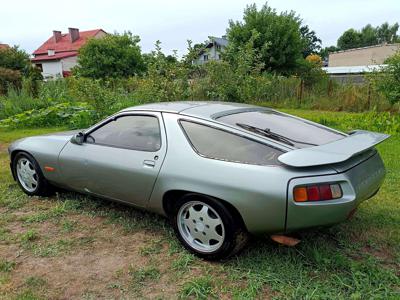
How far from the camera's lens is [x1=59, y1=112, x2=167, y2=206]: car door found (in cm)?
350

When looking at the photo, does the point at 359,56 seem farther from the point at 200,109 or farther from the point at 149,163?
the point at 149,163

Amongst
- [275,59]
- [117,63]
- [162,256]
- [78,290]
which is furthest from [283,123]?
[117,63]

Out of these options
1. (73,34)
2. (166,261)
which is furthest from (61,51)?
(166,261)

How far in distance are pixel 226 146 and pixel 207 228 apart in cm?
74

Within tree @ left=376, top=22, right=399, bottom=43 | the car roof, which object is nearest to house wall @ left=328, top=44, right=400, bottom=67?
the car roof

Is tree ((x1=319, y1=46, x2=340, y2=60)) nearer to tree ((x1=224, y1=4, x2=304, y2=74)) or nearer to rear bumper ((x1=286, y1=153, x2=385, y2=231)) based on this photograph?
tree ((x1=224, y1=4, x2=304, y2=74))

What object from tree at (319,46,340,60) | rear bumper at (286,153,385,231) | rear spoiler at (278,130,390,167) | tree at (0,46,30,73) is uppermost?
tree at (319,46,340,60)

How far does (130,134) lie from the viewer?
152 inches

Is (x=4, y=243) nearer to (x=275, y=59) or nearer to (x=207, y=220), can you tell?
(x=207, y=220)

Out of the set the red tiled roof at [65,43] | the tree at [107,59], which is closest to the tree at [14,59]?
the tree at [107,59]

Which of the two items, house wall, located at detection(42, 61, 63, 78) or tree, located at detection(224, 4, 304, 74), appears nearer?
tree, located at detection(224, 4, 304, 74)

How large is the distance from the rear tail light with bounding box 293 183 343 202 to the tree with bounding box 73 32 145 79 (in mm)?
32162

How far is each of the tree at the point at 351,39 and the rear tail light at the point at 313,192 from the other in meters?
102

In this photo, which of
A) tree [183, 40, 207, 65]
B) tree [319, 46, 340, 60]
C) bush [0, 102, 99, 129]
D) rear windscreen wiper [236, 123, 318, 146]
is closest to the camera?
rear windscreen wiper [236, 123, 318, 146]
